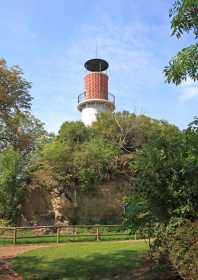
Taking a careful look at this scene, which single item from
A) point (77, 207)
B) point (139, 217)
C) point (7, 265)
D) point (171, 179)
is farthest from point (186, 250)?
point (77, 207)

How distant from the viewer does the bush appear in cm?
786

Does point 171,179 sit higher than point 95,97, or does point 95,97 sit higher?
point 95,97

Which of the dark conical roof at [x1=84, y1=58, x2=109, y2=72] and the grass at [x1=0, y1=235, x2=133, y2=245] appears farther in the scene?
the dark conical roof at [x1=84, y1=58, x2=109, y2=72]

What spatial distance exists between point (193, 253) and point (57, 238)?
14859mm

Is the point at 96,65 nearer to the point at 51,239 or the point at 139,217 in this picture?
the point at 51,239

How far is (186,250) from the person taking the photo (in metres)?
8.11

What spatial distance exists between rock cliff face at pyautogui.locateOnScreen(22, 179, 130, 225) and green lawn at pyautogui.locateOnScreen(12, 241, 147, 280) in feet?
49.4

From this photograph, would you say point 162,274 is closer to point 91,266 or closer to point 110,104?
point 91,266

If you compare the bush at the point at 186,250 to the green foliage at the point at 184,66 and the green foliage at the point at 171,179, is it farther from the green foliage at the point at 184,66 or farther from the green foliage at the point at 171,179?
the green foliage at the point at 184,66

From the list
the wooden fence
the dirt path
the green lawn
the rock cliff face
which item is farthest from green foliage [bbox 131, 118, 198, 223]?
the rock cliff face

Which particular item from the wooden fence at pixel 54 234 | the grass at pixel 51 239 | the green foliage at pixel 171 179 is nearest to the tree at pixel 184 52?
the green foliage at pixel 171 179

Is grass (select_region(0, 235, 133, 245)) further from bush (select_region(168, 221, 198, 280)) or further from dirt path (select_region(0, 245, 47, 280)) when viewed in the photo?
bush (select_region(168, 221, 198, 280))

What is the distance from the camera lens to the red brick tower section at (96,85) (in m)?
42.4

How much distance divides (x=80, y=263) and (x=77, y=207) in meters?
18.9
